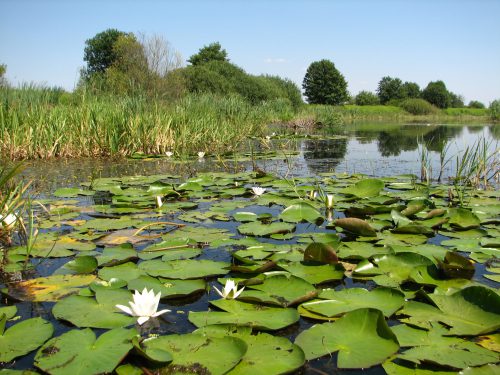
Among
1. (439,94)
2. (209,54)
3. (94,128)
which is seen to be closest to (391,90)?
(439,94)

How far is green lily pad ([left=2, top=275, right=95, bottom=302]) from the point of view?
1.63 metres

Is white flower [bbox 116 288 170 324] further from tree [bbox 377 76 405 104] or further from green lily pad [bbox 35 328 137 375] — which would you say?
tree [bbox 377 76 405 104]

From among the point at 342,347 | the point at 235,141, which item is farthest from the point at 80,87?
the point at 342,347

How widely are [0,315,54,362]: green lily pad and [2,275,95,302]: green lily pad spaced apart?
0.83 feet

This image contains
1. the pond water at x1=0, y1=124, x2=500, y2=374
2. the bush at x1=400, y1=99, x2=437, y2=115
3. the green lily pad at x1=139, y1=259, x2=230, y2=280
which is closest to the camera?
the pond water at x1=0, y1=124, x2=500, y2=374

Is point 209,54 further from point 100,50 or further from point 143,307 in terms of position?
point 143,307

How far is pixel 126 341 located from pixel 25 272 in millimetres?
977

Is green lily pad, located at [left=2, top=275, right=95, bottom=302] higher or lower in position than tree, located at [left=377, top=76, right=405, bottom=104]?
lower

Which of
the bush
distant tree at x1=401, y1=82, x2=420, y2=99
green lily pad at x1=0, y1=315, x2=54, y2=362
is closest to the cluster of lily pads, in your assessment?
green lily pad at x1=0, y1=315, x2=54, y2=362

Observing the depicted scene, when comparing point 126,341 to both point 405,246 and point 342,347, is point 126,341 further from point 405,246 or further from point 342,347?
point 405,246

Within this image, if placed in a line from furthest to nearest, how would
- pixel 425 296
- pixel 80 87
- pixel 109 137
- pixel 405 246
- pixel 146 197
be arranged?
1. pixel 80 87
2. pixel 109 137
3. pixel 146 197
4. pixel 405 246
5. pixel 425 296

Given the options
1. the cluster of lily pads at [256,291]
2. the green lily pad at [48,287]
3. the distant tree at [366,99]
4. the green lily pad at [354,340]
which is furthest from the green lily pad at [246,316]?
the distant tree at [366,99]

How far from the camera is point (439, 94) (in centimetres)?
5231

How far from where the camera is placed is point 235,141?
8227 millimetres
